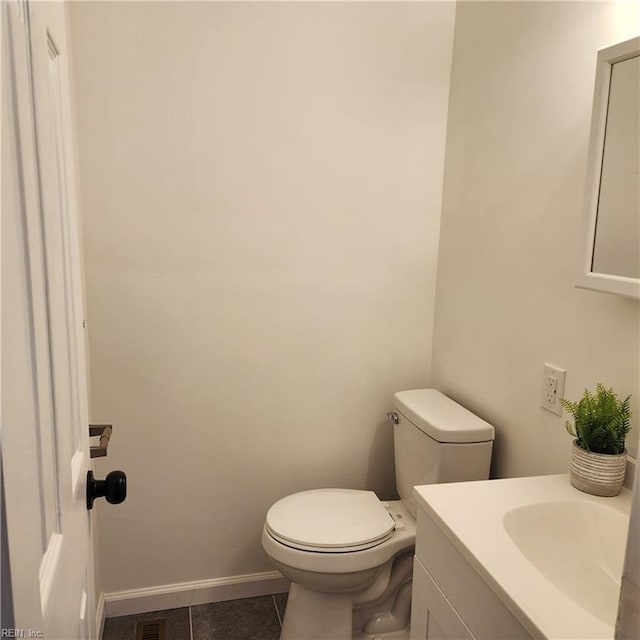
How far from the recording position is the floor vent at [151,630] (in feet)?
6.41

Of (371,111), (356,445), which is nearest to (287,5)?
(371,111)

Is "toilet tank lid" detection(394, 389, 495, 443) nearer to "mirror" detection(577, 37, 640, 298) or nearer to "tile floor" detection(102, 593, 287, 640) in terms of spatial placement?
"mirror" detection(577, 37, 640, 298)

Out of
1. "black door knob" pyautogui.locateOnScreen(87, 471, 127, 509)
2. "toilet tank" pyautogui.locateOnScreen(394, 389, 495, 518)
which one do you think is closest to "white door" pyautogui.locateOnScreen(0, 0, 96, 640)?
"black door knob" pyautogui.locateOnScreen(87, 471, 127, 509)

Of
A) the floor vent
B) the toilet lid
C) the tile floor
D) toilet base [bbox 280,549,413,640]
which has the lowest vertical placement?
the tile floor

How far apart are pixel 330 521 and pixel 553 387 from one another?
0.80 metres

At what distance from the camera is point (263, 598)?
2191 mm

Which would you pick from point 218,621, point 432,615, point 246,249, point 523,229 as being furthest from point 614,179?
point 218,621

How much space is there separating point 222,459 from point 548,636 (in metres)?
1.43

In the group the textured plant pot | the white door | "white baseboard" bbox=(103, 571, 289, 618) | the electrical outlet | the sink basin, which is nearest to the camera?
the white door

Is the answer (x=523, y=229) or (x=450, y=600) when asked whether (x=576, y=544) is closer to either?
(x=450, y=600)

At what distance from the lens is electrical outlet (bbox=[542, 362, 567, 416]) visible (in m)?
1.51

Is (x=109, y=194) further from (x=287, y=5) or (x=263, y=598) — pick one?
(x=263, y=598)

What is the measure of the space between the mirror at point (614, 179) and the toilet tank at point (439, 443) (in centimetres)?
65

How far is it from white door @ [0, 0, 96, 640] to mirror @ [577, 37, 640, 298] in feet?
3.49
